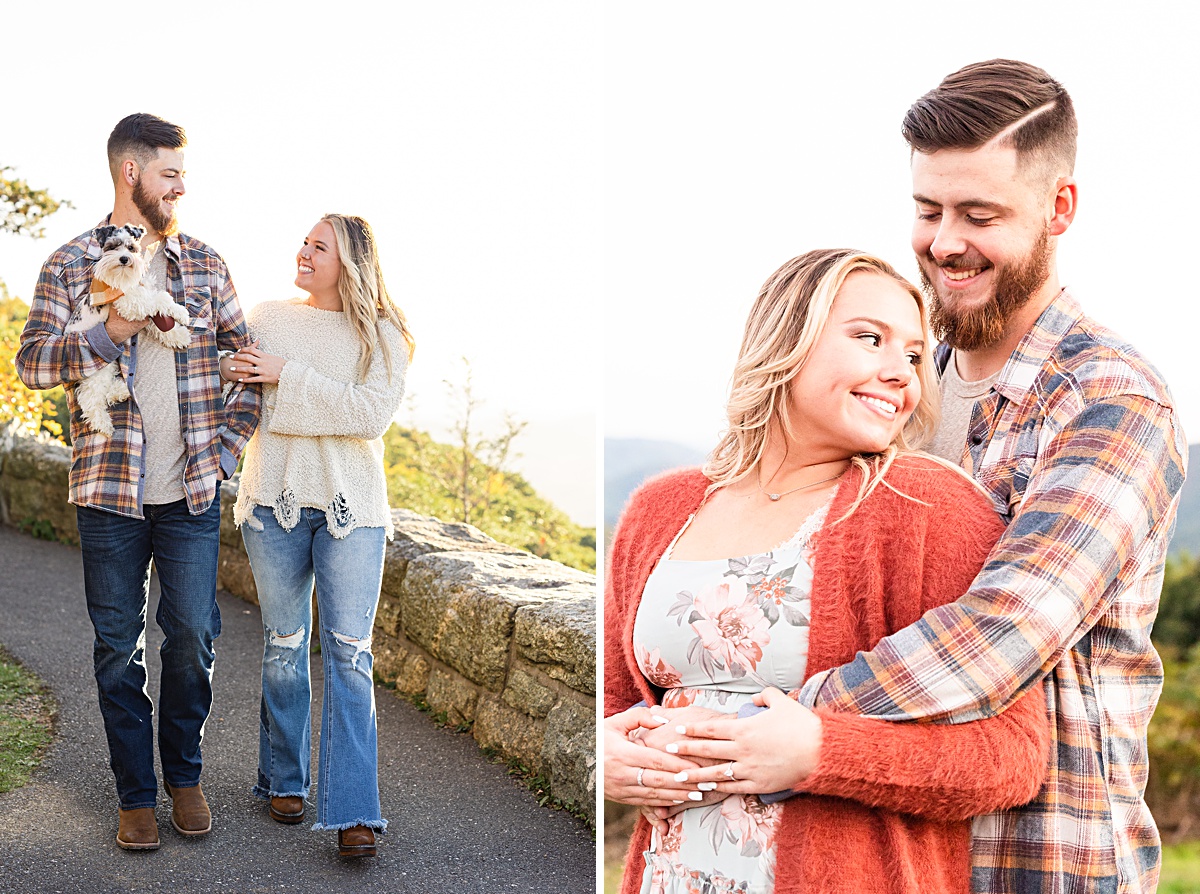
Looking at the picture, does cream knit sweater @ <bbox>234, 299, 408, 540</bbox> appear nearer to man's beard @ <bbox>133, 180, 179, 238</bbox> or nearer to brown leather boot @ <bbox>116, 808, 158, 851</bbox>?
man's beard @ <bbox>133, 180, 179, 238</bbox>

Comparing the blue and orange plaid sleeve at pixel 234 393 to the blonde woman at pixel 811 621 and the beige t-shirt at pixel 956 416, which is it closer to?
the blonde woman at pixel 811 621

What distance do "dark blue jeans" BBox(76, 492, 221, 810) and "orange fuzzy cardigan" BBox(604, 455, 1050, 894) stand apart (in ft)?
6.11

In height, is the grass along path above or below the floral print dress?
below

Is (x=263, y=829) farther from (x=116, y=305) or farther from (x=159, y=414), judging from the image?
(x=116, y=305)

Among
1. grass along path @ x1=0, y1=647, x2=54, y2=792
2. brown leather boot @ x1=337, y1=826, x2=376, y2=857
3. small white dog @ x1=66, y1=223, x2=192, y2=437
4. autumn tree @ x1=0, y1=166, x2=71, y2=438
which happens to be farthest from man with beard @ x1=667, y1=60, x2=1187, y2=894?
autumn tree @ x1=0, y1=166, x2=71, y2=438

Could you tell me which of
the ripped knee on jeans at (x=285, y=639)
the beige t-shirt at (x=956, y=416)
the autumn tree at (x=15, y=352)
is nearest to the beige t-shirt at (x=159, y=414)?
the ripped knee on jeans at (x=285, y=639)

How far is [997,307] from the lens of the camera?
1.45m

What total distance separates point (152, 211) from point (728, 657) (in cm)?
204

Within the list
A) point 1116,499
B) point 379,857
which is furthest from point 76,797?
point 1116,499

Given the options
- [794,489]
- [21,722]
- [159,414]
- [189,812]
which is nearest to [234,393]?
[159,414]

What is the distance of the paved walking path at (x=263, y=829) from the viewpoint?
8.44 ft

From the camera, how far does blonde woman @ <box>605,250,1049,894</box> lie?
1146 millimetres

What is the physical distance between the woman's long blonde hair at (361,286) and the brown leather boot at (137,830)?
1.17 m

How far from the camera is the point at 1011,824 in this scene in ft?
4.04
